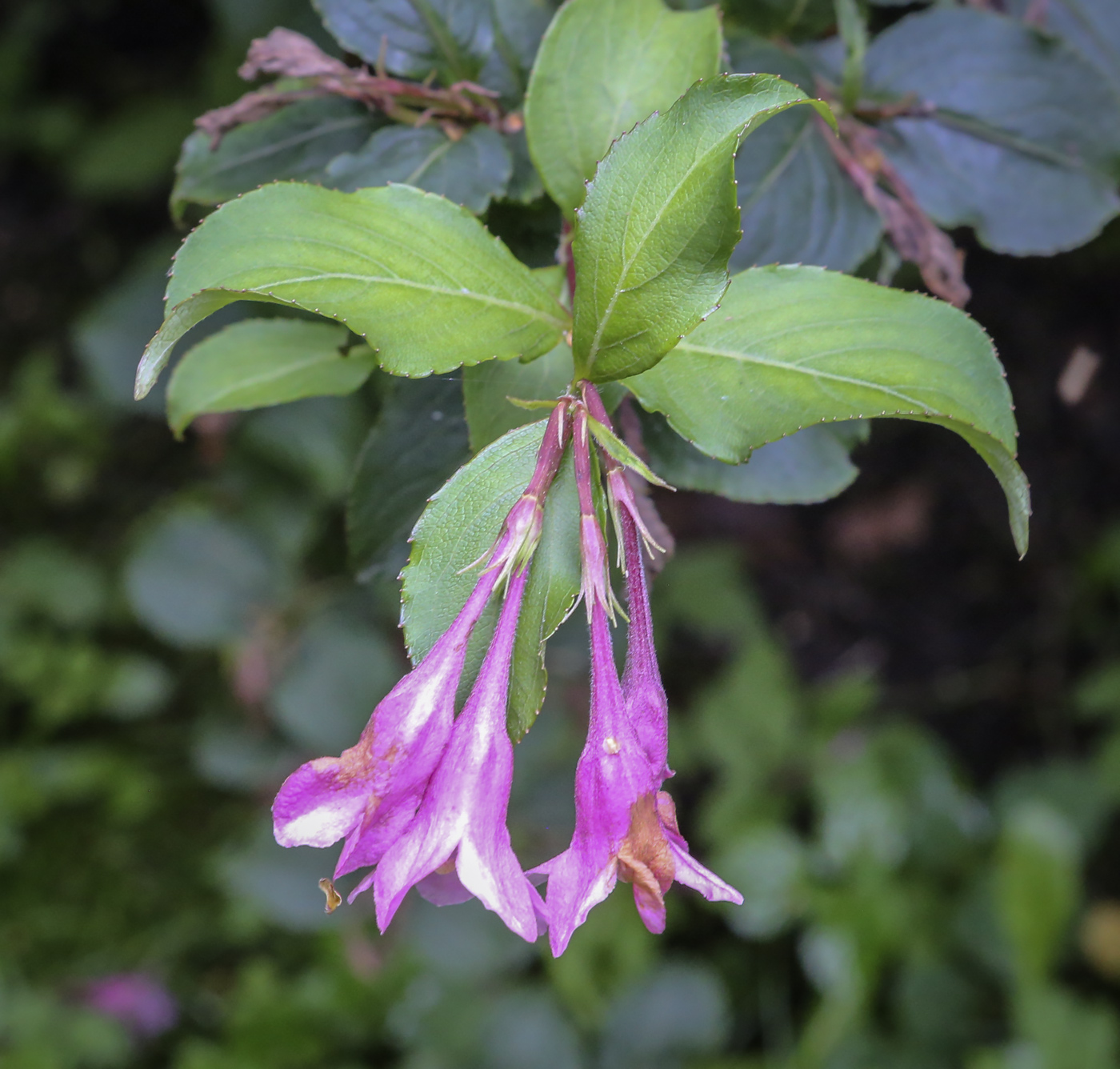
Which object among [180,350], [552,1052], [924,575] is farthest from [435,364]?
[924,575]

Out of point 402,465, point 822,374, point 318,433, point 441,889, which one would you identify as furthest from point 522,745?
point 822,374

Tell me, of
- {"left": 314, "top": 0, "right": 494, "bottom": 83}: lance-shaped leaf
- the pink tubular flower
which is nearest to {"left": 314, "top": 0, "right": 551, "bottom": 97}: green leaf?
{"left": 314, "top": 0, "right": 494, "bottom": 83}: lance-shaped leaf

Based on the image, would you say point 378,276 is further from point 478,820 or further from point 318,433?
point 318,433

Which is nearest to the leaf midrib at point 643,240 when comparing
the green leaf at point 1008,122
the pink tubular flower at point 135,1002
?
the green leaf at point 1008,122

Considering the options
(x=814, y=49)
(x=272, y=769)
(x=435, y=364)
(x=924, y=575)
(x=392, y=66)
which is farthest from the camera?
(x=924, y=575)

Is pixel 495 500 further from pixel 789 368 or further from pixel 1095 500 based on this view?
pixel 1095 500

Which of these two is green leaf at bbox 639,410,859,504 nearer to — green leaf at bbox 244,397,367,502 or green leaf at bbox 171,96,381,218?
green leaf at bbox 171,96,381,218
